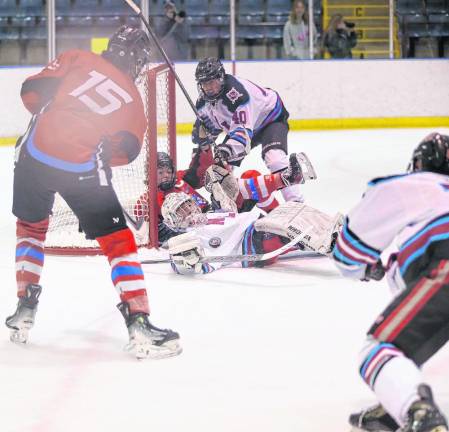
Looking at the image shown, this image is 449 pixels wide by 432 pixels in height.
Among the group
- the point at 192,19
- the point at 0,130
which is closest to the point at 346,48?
the point at 192,19

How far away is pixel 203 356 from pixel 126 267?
0.35 m

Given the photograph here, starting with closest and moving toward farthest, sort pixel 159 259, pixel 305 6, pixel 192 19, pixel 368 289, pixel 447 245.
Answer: pixel 447 245, pixel 368 289, pixel 159 259, pixel 305 6, pixel 192 19

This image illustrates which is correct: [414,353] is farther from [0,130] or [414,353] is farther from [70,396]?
[0,130]

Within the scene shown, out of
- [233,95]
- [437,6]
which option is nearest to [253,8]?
[437,6]

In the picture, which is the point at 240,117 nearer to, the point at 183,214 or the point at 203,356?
the point at 183,214

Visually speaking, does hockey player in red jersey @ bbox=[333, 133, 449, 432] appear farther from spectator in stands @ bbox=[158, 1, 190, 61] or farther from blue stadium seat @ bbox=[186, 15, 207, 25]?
blue stadium seat @ bbox=[186, 15, 207, 25]

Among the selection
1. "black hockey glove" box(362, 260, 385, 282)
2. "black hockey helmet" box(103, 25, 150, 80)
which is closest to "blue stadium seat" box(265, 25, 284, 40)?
"black hockey helmet" box(103, 25, 150, 80)

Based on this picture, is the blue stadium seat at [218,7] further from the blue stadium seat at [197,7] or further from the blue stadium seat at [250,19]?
the blue stadium seat at [250,19]

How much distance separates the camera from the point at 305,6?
1070 cm

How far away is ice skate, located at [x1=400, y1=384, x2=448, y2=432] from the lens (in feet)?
6.48

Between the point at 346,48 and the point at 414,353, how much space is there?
902 centimetres

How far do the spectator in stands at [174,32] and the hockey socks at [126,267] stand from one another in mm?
7296

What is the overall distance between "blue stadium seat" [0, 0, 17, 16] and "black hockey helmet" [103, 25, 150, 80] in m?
8.43

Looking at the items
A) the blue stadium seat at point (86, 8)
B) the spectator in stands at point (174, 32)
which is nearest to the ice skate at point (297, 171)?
the spectator in stands at point (174, 32)
